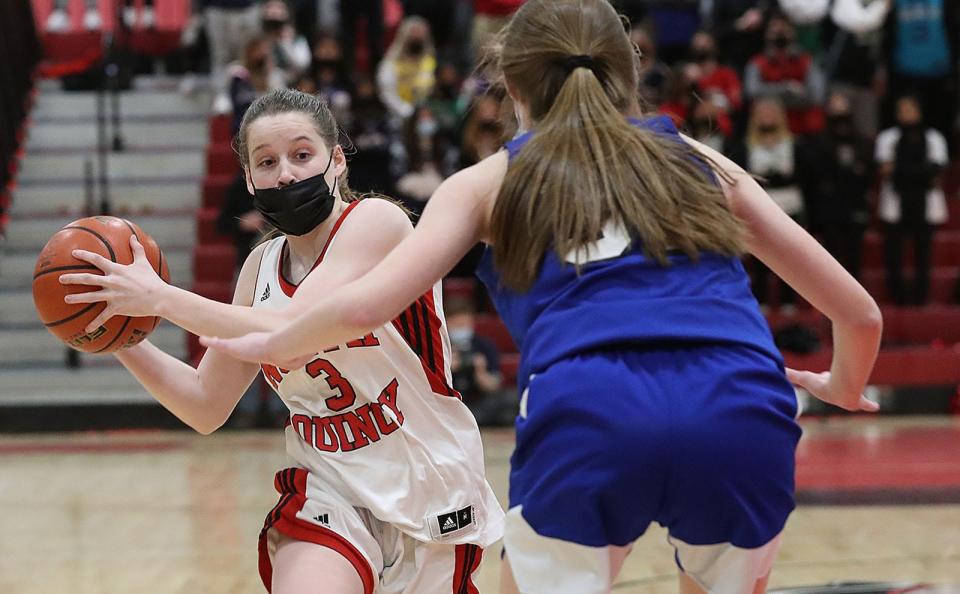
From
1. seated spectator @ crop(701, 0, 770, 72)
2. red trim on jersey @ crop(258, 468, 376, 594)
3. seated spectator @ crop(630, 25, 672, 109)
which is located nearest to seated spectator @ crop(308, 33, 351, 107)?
seated spectator @ crop(630, 25, 672, 109)

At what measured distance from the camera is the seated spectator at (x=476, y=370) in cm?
901

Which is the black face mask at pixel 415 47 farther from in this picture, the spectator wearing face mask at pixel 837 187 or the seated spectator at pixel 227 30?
the spectator wearing face mask at pixel 837 187

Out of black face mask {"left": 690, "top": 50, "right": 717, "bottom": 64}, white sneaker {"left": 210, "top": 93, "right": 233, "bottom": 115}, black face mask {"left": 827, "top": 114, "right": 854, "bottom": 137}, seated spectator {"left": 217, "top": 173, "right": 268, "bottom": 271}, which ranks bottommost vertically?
seated spectator {"left": 217, "top": 173, "right": 268, "bottom": 271}

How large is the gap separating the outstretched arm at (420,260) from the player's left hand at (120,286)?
58 cm

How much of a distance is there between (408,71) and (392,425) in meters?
8.18

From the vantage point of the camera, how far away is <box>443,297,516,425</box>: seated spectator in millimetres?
9008

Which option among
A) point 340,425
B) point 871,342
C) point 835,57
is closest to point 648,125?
point 871,342

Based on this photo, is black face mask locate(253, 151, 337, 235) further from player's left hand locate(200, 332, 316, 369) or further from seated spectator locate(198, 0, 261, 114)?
seated spectator locate(198, 0, 261, 114)

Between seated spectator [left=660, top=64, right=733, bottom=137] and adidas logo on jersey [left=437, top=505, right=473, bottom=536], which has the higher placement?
adidas logo on jersey [left=437, top=505, right=473, bottom=536]

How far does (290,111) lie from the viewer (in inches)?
123

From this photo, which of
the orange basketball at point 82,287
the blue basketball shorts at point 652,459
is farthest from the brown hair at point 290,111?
the blue basketball shorts at point 652,459

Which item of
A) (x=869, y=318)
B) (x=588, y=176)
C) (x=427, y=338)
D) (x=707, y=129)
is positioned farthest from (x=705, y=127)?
(x=588, y=176)

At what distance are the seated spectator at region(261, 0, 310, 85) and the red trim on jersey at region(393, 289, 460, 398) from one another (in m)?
7.41

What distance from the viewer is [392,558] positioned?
313 centimetres
